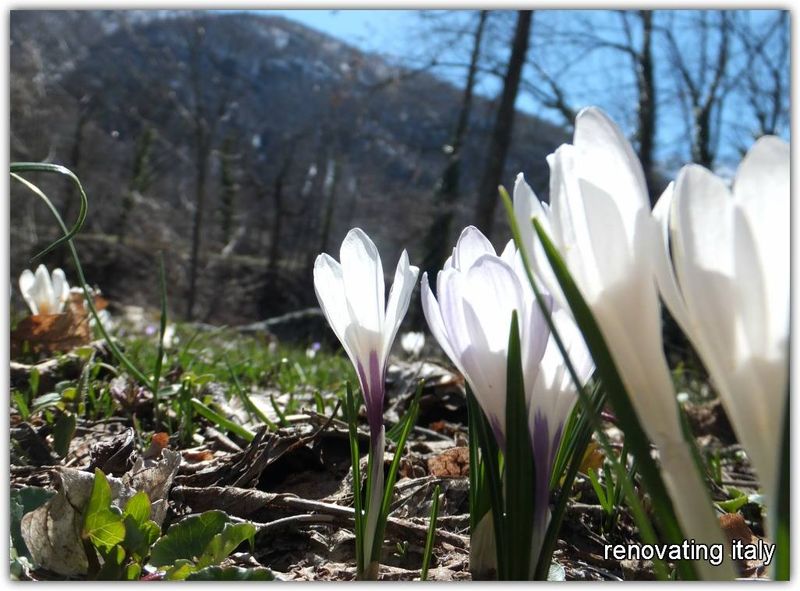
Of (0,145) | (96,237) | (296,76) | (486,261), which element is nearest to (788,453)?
(486,261)

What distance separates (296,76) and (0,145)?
113ft

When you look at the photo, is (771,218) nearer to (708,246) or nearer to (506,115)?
(708,246)

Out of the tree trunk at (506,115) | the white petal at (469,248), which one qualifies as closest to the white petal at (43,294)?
the white petal at (469,248)

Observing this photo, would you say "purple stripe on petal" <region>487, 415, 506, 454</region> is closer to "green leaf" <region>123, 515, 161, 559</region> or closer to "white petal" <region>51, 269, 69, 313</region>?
"green leaf" <region>123, 515, 161, 559</region>

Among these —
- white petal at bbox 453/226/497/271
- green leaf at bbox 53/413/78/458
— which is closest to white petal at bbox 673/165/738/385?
white petal at bbox 453/226/497/271

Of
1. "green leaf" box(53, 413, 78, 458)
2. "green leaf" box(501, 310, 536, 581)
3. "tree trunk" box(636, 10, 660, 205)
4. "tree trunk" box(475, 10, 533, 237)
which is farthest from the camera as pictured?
"tree trunk" box(636, 10, 660, 205)

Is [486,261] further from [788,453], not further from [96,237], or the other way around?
[96,237]

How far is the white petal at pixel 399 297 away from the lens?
0.77 meters

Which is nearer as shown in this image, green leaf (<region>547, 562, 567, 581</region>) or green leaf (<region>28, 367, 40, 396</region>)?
green leaf (<region>547, 562, 567, 581</region>)

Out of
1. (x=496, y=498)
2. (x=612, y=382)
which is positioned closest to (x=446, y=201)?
(x=496, y=498)

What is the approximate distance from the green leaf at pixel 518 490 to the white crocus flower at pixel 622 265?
144 millimetres

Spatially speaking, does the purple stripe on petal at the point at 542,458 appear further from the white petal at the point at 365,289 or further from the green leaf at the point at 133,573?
the green leaf at the point at 133,573

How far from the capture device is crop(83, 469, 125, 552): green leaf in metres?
0.80

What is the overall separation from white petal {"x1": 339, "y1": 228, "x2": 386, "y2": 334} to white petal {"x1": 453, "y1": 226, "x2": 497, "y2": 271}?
3.5 inches
